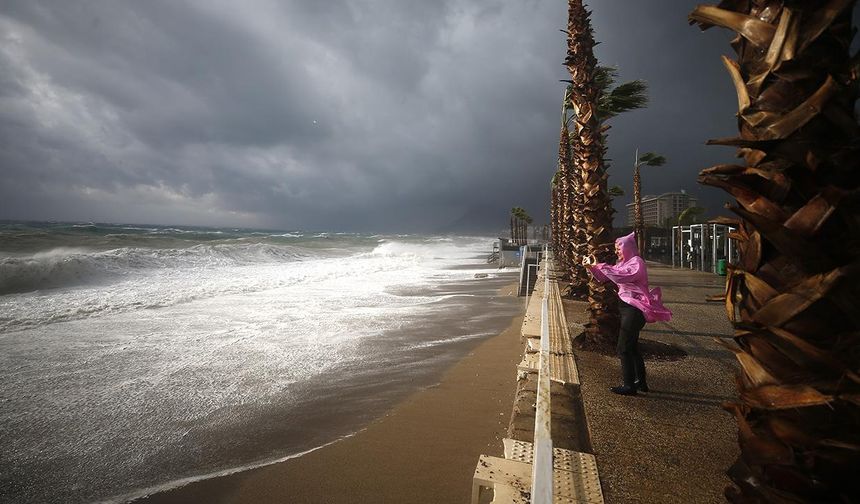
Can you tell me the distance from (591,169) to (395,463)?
198 inches

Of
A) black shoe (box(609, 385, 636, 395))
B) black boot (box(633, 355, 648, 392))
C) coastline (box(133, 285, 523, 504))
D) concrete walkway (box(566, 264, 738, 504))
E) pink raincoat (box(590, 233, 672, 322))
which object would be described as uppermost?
pink raincoat (box(590, 233, 672, 322))

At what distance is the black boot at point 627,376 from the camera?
3711 mm

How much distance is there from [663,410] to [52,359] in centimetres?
856

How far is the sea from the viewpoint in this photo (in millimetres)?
3691

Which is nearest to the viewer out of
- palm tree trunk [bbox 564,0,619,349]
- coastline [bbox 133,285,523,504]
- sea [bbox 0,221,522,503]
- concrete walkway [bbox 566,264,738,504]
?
concrete walkway [bbox 566,264,738,504]

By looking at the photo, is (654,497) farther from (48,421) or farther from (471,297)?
(471,297)

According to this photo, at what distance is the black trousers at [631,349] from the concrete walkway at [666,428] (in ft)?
0.63

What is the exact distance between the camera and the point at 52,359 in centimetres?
606

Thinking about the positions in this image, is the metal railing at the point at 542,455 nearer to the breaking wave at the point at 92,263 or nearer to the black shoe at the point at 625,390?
the black shoe at the point at 625,390

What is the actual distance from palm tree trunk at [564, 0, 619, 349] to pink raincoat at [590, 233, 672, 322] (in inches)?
52.2

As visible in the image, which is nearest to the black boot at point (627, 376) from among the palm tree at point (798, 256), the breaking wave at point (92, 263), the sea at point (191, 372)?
the palm tree at point (798, 256)

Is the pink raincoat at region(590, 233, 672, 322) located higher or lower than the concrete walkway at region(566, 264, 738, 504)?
higher

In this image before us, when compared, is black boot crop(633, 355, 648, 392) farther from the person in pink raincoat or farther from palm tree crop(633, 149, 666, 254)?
palm tree crop(633, 149, 666, 254)

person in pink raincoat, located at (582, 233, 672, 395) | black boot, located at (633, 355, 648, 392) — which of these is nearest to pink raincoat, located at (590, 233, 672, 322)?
person in pink raincoat, located at (582, 233, 672, 395)
